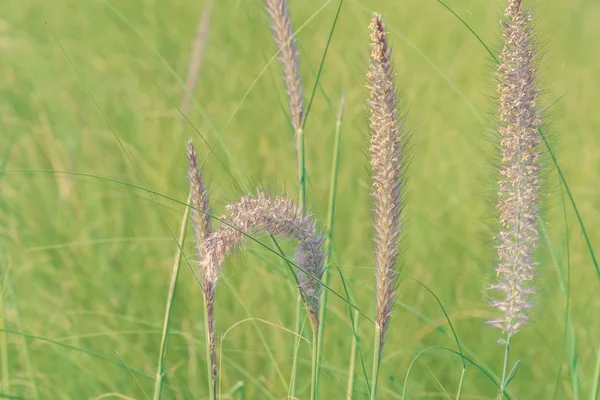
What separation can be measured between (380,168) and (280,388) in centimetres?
133

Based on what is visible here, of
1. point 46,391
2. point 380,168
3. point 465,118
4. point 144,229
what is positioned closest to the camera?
point 380,168

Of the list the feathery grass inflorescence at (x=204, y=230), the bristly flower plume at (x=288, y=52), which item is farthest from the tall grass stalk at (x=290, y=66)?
the feathery grass inflorescence at (x=204, y=230)

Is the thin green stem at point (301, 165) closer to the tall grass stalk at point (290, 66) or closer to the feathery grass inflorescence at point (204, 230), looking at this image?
the tall grass stalk at point (290, 66)

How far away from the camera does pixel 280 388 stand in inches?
93.7

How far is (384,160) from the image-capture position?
1157 mm

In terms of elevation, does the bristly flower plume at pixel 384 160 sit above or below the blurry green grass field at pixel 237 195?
below

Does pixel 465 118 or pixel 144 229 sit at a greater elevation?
pixel 465 118

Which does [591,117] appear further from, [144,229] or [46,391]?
[46,391]

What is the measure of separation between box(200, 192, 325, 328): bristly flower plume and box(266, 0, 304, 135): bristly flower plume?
12.0 inches

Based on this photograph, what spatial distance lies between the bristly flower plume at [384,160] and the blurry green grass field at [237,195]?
0.35m

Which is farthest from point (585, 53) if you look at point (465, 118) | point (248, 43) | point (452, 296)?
point (452, 296)

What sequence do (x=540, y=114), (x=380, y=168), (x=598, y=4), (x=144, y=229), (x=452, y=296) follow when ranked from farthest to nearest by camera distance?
(x=598, y=4) → (x=144, y=229) → (x=452, y=296) → (x=540, y=114) → (x=380, y=168)

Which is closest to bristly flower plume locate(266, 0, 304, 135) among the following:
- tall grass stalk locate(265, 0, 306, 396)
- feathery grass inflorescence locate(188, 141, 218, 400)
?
tall grass stalk locate(265, 0, 306, 396)

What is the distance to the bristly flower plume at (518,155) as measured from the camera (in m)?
1.27
